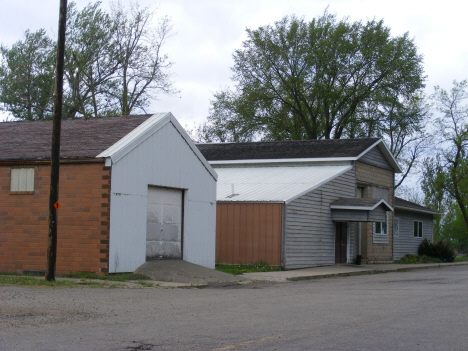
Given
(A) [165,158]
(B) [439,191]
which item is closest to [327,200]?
(A) [165,158]

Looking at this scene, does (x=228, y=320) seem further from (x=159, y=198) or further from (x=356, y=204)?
(x=356, y=204)

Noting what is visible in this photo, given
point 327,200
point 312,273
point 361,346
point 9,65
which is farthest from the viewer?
point 9,65

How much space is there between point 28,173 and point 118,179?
3.07 m

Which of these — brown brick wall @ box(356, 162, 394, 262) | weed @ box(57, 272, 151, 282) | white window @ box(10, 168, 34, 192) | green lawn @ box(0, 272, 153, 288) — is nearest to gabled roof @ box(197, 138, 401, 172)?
brown brick wall @ box(356, 162, 394, 262)

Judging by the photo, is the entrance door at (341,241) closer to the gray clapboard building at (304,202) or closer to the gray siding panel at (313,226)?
the gray clapboard building at (304,202)

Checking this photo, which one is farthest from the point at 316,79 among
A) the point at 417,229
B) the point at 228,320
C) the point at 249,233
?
the point at 228,320

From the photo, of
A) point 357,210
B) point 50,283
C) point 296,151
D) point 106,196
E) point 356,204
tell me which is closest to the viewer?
point 50,283

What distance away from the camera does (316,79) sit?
49.5 meters

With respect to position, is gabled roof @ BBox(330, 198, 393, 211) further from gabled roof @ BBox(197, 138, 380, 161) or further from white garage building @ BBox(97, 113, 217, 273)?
white garage building @ BBox(97, 113, 217, 273)

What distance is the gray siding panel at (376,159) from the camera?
32344 mm

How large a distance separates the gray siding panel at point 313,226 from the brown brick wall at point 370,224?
203 cm

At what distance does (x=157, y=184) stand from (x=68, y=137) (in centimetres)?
337

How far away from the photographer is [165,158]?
20.1 metres

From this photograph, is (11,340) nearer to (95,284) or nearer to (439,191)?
(95,284)
